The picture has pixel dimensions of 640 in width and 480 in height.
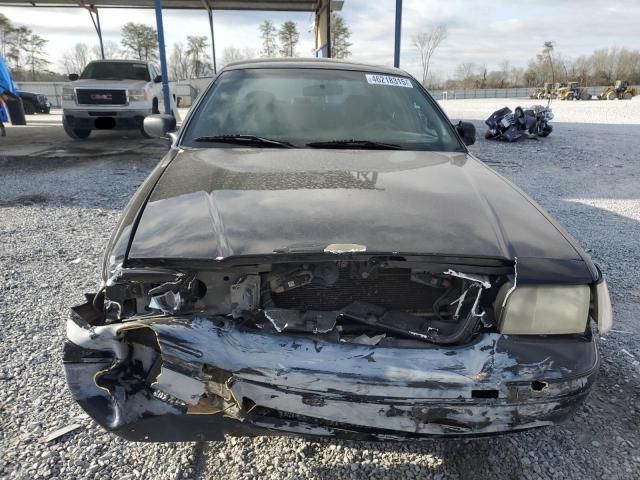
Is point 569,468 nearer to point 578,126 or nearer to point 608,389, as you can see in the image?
point 608,389

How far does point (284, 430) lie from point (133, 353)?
1.81ft

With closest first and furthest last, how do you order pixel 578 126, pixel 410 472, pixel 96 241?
pixel 410 472 → pixel 96 241 → pixel 578 126

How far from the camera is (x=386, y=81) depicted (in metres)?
3.16

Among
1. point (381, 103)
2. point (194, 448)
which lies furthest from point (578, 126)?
point (194, 448)

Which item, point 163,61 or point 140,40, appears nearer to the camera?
point 163,61

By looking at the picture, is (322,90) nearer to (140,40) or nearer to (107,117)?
(107,117)

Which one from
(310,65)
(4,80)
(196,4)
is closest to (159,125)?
(310,65)

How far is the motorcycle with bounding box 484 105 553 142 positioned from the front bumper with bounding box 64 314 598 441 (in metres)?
10.7

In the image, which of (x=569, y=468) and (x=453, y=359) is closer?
(x=453, y=359)

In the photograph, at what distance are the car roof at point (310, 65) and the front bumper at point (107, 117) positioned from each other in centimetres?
715

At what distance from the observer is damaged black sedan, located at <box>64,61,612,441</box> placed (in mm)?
1414

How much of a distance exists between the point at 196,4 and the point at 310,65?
1374cm

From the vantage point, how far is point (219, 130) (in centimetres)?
269

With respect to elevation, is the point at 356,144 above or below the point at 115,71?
below
